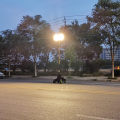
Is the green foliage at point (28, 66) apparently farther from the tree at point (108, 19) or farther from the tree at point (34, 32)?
the tree at point (108, 19)

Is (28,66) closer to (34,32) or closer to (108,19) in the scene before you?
(34,32)

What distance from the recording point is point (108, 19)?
24.4m

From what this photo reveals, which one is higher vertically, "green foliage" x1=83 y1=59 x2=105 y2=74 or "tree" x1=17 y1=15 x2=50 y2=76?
"tree" x1=17 y1=15 x2=50 y2=76

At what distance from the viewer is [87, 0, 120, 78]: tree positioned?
24.0 metres

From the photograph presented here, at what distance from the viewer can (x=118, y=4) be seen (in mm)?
23891

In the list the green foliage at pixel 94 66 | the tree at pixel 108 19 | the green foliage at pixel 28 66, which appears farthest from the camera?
the green foliage at pixel 28 66

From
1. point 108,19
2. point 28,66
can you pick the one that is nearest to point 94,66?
point 108,19

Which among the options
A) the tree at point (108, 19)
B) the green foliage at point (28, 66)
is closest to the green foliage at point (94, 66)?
the tree at point (108, 19)

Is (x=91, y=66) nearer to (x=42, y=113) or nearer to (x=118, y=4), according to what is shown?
(x=118, y=4)

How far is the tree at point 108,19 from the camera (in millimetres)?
24000

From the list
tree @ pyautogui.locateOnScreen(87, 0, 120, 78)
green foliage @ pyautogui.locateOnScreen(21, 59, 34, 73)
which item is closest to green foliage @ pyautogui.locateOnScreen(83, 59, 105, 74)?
tree @ pyautogui.locateOnScreen(87, 0, 120, 78)

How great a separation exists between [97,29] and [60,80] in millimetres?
11984

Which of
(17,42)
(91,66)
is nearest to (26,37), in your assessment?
(17,42)

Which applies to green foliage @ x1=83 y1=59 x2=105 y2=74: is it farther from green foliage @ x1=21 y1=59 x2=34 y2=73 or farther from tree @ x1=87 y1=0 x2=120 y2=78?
green foliage @ x1=21 y1=59 x2=34 y2=73
